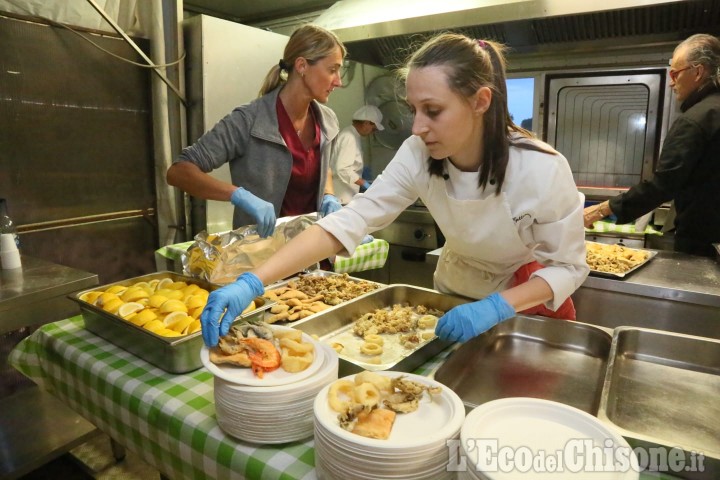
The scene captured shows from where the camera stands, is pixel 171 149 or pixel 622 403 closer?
pixel 622 403

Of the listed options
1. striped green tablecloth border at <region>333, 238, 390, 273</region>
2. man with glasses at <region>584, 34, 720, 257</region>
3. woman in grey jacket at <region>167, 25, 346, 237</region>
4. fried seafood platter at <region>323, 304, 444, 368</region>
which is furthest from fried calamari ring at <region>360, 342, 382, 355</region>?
man with glasses at <region>584, 34, 720, 257</region>

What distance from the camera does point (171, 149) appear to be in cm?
346

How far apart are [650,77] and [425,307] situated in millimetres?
3064

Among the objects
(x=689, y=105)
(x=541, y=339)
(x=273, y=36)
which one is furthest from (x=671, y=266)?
(x=273, y=36)

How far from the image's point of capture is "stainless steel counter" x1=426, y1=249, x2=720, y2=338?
Answer: 2.12 m

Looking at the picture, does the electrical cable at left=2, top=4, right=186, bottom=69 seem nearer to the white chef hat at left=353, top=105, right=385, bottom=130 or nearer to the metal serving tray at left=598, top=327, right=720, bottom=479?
the white chef hat at left=353, top=105, right=385, bottom=130

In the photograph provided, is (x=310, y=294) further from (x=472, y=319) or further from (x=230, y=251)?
(x=472, y=319)

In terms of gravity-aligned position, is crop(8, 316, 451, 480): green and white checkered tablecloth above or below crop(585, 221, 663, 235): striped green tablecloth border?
below

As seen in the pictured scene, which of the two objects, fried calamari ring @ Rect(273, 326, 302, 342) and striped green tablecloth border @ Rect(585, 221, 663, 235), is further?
striped green tablecloth border @ Rect(585, 221, 663, 235)

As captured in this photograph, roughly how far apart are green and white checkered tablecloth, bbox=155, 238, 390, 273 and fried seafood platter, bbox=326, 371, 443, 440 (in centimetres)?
140

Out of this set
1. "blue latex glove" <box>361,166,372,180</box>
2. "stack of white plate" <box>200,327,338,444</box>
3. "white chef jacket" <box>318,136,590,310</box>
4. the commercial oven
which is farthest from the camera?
"blue latex glove" <box>361,166,372,180</box>

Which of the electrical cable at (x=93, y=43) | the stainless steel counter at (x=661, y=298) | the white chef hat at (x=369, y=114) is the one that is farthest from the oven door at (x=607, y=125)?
the electrical cable at (x=93, y=43)

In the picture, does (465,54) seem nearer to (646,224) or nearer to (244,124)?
(244,124)

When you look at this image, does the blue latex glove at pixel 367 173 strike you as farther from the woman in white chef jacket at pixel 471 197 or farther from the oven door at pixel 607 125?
the woman in white chef jacket at pixel 471 197
